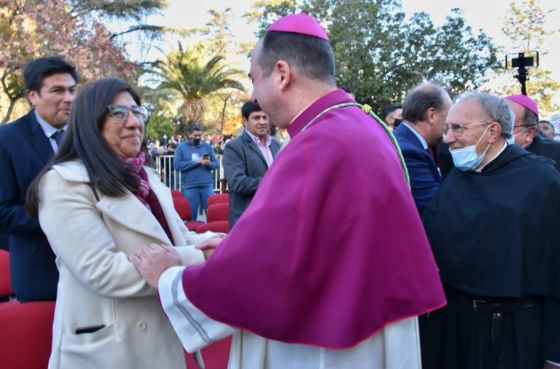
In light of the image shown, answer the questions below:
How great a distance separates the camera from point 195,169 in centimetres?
821

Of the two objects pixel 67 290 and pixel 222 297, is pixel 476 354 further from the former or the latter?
pixel 67 290

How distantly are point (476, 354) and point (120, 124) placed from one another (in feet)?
6.31

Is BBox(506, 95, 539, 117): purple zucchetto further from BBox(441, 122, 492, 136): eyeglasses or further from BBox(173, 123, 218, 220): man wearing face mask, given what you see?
BBox(173, 123, 218, 220): man wearing face mask

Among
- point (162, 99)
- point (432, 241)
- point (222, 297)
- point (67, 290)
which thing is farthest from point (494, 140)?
point (162, 99)

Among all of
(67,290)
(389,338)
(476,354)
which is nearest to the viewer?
(389,338)

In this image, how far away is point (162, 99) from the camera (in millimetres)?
28984

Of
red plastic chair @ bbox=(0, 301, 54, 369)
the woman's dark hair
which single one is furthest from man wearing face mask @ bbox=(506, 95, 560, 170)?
red plastic chair @ bbox=(0, 301, 54, 369)

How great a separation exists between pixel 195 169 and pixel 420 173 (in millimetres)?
5507

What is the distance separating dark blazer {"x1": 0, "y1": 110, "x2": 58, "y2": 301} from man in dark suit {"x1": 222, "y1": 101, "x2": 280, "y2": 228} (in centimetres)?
193

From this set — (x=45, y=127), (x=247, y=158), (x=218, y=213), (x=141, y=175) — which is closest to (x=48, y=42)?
(x=218, y=213)

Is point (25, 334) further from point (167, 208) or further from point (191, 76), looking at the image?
point (191, 76)

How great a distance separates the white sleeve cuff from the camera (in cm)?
159

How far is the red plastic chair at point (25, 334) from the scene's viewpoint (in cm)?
228

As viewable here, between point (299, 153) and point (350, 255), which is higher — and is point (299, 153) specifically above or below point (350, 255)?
above
